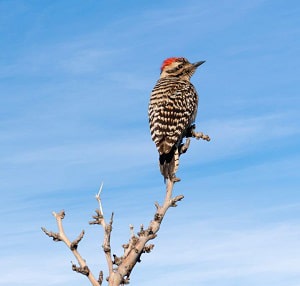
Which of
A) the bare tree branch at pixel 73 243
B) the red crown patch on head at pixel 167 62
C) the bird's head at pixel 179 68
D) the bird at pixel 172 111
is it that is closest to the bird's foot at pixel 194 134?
the bird at pixel 172 111

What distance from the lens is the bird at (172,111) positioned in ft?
39.8

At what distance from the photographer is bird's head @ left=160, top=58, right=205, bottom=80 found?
15.9 metres

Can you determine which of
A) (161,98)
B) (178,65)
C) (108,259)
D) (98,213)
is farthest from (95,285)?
(178,65)

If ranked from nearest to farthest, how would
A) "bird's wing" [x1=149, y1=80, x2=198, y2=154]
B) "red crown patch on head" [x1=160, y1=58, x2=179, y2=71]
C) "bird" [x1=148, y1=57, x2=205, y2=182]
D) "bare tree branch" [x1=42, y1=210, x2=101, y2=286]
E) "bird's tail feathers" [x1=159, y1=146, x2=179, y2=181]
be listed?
"bare tree branch" [x1=42, y1=210, x2=101, y2=286] → "bird's tail feathers" [x1=159, y1=146, x2=179, y2=181] → "bird" [x1=148, y1=57, x2=205, y2=182] → "bird's wing" [x1=149, y1=80, x2=198, y2=154] → "red crown patch on head" [x1=160, y1=58, x2=179, y2=71]

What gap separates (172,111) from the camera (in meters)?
13.5

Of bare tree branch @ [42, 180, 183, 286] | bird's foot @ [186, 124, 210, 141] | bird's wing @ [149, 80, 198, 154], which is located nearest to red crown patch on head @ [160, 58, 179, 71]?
bird's wing @ [149, 80, 198, 154]

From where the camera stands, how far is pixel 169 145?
12234mm

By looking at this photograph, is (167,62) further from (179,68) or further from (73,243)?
(73,243)

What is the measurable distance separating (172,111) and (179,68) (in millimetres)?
2737

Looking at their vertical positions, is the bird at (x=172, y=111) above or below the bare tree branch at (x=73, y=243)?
above

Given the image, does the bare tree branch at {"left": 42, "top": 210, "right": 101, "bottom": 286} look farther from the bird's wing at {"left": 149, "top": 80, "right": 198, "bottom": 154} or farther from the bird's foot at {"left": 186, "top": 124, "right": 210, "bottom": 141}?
the bird's foot at {"left": 186, "top": 124, "right": 210, "bottom": 141}

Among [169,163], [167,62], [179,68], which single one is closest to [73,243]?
[169,163]

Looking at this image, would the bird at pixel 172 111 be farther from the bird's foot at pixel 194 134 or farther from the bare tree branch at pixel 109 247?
the bare tree branch at pixel 109 247

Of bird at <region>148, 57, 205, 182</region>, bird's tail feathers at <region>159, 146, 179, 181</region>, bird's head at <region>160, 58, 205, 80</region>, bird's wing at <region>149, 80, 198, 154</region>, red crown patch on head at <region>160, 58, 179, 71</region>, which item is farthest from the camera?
red crown patch on head at <region>160, 58, 179, 71</region>
